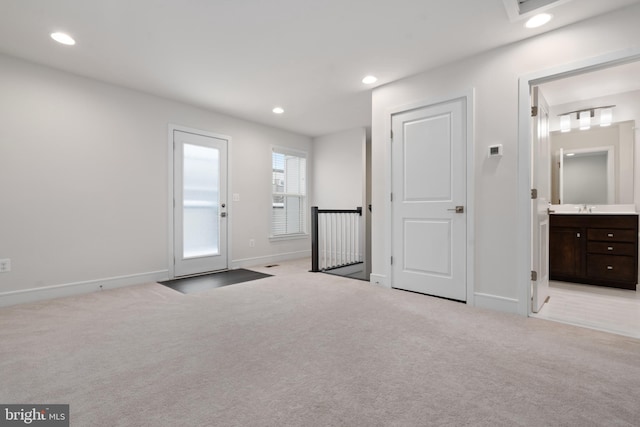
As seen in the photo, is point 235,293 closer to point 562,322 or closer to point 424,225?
point 424,225

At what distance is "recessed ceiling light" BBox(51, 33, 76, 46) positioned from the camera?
2615 mm

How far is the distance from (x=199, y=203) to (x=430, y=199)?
3305 millimetres

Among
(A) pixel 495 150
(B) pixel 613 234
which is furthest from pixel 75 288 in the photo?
(B) pixel 613 234

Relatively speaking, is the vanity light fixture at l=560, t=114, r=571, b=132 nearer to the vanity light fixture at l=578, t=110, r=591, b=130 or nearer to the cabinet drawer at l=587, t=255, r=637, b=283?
the vanity light fixture at l=578, t=110, r=591, b=130

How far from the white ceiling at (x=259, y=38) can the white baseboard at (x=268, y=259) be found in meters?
2.69

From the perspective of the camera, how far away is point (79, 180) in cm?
340

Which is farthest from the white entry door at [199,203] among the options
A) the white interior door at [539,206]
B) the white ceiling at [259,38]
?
the white interior door at [539,206]

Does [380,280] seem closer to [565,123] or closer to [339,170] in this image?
[339,170]

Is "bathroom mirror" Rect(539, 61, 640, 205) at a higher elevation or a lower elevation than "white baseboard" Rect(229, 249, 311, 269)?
higher

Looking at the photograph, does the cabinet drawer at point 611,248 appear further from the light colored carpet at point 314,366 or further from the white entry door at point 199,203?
the white entry door at point 199,203

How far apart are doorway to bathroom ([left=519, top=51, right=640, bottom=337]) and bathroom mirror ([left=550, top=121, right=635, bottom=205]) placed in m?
0.01

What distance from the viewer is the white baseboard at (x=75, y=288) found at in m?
2.99

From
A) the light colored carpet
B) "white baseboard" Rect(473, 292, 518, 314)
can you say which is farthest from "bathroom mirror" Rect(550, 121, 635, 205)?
the light colored carpet

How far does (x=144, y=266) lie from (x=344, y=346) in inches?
125
